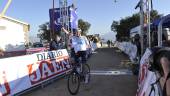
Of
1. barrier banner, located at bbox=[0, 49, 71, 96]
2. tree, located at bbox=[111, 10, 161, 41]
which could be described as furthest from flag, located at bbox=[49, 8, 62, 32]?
tree, located at bbox=[111, 10, 161, 41]

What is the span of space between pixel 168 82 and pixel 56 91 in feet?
21.9

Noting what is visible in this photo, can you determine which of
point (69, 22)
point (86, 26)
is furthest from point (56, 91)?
point (86, 26)

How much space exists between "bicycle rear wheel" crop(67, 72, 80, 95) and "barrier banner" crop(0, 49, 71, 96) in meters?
1.24

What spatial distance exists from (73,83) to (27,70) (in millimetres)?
1462

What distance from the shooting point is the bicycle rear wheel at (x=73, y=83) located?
9578 mm

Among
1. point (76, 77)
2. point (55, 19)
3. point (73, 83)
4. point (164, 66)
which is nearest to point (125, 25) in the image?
point (55, 19)

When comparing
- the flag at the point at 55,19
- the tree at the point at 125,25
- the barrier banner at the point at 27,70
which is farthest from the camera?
the tree at the point at 125,25

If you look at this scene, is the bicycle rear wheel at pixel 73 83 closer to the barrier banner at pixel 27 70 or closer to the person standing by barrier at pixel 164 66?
the barrier banner at pixel 27 70

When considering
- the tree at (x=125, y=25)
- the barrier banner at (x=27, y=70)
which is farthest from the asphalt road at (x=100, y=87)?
the tree at (x=125, y=25)

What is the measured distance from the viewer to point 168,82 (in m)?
3.81

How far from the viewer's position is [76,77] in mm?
9859

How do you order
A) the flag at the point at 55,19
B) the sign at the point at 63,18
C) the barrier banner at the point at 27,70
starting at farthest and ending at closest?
the flag at the point at 55,19 → the sign at the point at 63,18 → the barrier banner at the point at 27,70

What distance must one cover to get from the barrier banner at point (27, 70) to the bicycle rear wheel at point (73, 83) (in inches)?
49.0

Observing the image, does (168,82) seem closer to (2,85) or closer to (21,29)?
(2,85)
